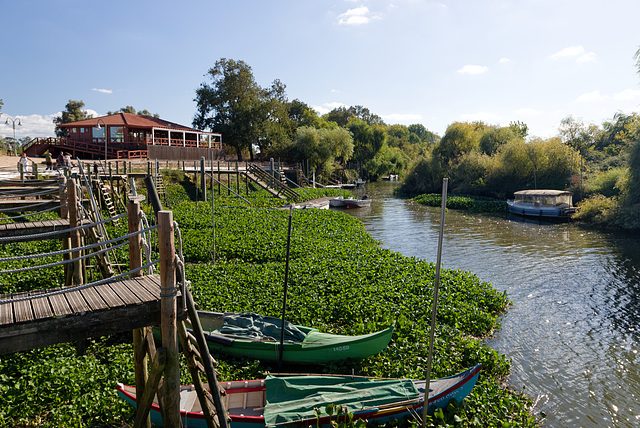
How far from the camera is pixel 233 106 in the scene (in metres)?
54.0

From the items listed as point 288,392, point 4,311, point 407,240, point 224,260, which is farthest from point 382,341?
point 407,240

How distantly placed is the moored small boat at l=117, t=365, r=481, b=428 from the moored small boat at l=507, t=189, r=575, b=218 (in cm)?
2914

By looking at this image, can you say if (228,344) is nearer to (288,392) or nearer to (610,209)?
(288,392)

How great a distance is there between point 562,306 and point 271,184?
2856 cm

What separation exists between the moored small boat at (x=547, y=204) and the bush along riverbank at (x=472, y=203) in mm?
3207

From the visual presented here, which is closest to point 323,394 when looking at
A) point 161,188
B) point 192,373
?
point 192,373

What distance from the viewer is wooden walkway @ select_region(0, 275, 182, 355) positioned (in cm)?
428

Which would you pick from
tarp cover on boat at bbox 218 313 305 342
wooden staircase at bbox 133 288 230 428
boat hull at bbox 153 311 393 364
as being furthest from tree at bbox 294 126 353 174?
wooden staircase at bbox 133 288 230 428

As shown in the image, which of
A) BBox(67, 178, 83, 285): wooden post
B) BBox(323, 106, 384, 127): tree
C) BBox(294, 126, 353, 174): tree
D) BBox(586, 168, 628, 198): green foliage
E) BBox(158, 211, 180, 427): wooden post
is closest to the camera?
BBox(158, 211, 180, 427): wooden post

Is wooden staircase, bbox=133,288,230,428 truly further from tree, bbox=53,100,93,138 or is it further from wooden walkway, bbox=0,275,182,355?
tree, bbox=53,100,93,138

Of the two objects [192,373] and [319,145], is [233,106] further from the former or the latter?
[192,373]

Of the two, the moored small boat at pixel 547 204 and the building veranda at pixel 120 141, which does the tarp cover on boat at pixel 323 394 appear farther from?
the building veranda at pixel 120 141

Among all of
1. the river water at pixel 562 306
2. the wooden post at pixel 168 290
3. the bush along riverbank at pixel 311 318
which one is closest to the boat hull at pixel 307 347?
the bush along riverbank at pixel 311 318

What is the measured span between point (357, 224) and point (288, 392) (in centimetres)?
1984
